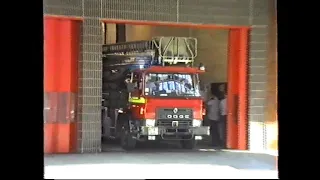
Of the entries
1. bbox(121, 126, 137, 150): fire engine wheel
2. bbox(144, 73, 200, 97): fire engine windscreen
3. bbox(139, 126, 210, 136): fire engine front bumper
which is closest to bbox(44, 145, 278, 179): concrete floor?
bbox(121, 126, 137, 150): fire engine wheel

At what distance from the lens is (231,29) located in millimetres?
16656

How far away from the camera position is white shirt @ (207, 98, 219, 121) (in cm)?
1741

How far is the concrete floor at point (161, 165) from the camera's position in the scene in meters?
11.6

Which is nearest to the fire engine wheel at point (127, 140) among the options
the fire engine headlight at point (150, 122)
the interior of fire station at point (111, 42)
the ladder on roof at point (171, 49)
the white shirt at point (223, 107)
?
the fire engine headlight at point (150, 122)

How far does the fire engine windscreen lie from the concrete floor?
1700 mm

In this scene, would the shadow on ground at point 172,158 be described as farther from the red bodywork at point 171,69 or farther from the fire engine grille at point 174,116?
the red bodywork at point 171,69

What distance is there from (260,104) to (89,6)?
18.7 feet

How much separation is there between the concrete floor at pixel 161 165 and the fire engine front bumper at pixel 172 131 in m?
0.57

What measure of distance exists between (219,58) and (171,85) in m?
4.06

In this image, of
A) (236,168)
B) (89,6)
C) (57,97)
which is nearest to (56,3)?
(89,6)

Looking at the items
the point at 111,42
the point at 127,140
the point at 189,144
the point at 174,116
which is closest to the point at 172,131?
the point at 174,116

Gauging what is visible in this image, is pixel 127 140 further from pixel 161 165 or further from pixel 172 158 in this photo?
pixel 161 165
